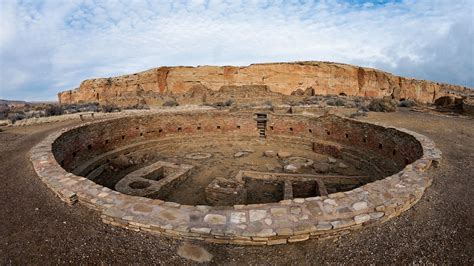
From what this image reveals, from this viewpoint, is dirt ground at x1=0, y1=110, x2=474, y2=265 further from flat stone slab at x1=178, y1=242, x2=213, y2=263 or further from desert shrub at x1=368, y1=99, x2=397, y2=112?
desert shrub at x1=368, y1=99, x2=397, y2=112

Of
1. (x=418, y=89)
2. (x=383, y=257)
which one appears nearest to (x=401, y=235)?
(x=383, y=257)

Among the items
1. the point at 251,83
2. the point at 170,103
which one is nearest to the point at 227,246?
the point at 170,103

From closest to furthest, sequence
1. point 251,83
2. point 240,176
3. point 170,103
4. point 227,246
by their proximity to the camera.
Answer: point 227,246 < point 240,176 < point 170,103 < point 251,83

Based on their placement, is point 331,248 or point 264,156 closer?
point 331,248

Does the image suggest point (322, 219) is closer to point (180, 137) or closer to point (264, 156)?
point (264, 156)

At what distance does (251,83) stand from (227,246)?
31644 mm

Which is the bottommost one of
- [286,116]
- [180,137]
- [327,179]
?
[327,179]

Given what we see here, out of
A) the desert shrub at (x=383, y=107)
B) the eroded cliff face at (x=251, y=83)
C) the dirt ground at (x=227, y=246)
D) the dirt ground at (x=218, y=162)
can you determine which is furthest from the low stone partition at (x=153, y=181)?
the eroded cliff face at (x=251, y=83)

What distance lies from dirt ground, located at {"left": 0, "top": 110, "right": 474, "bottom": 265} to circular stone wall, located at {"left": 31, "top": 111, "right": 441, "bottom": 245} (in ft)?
0.52

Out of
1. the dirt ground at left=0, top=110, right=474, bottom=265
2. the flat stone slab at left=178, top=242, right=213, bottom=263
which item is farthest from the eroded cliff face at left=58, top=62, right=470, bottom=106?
the flat stone slab at left=178, top=242, right=213, bottom=263

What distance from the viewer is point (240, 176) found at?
9.30m

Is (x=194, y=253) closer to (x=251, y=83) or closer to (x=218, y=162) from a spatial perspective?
(x=218, y=162)

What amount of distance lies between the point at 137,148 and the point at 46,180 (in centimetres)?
771

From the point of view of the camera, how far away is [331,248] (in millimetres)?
3449
